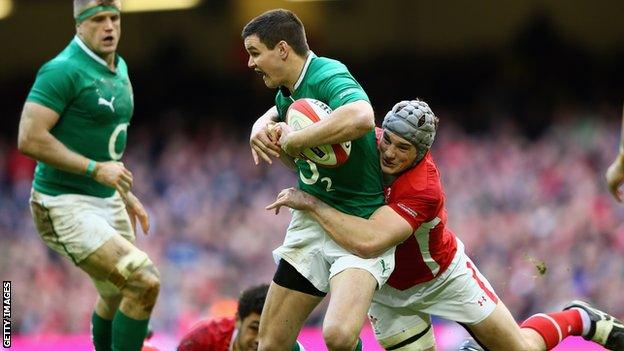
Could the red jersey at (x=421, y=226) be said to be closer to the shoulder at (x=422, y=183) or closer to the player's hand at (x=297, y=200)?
the shoulder at (x=422, y=183)

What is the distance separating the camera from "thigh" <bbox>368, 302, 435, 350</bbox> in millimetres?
6668

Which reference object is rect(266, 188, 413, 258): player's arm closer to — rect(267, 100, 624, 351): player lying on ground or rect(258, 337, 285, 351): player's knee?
rect(267, 100, 624, 351): player lying on ground

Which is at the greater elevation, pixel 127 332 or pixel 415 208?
pixel 415 208

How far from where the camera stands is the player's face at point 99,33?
6926mm

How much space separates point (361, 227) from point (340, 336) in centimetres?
56

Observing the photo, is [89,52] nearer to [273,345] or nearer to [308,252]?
[308,252]

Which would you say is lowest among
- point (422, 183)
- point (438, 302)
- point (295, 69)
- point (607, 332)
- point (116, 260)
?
point (607, 332)

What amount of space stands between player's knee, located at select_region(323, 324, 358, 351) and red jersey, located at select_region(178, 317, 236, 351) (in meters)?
1.67

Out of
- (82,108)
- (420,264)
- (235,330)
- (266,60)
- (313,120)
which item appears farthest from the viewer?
(235,330)

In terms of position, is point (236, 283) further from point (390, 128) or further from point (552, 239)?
point (390, 128)

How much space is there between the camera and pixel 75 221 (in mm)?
6824

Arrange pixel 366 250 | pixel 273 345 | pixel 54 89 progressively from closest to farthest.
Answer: pixel 366 250 → pixel 273 345 → pixel 54 89

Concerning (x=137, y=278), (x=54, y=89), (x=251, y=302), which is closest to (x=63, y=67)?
(x=54, y=89)

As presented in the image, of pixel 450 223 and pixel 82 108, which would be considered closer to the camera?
pixel 82 108
